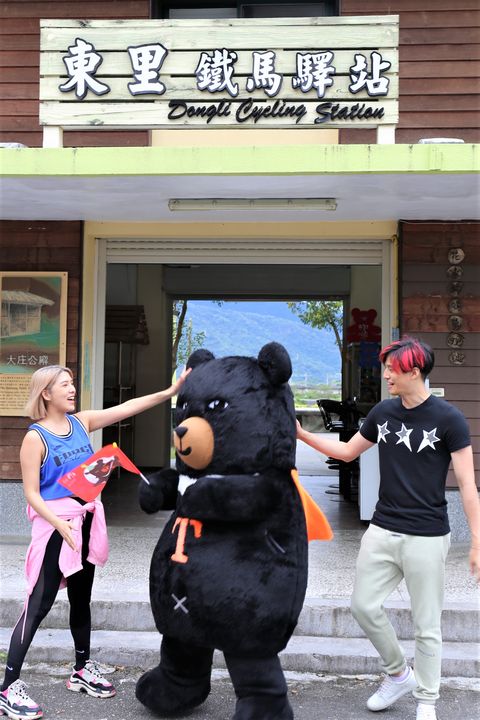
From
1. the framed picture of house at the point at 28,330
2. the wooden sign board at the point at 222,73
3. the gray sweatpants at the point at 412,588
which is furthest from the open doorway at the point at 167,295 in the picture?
the gray sweatpants at the point at 412,588

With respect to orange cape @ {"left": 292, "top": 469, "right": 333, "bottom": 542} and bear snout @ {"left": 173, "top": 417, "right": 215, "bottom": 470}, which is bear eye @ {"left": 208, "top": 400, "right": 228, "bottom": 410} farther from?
orange cape @ {"left": 292, "top": 469, "right": 333, "bottom": 542}

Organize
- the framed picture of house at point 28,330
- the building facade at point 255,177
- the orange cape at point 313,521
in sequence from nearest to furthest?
the orange cape at point 313,521, the building facade at point 255,177, the framed picture of house at point 28,330

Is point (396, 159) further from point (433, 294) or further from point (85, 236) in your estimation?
point (85, 236)

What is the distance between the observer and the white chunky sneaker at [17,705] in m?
3.48

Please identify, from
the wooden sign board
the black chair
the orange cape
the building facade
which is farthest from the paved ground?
the black chair

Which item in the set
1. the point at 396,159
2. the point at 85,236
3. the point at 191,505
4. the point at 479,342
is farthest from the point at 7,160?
the point at 479,342

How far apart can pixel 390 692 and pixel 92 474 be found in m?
1.76

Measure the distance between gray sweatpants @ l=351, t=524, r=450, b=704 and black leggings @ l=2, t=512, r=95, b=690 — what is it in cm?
132

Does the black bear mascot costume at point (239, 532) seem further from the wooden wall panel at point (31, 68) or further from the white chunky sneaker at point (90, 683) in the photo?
the wooden wall panel at point (31, 68)

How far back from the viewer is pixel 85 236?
688 cm

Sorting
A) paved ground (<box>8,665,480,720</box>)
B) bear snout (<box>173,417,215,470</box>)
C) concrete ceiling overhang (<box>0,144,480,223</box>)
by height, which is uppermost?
concrete ceiling overhang (<box>0,144,480,223</box>)

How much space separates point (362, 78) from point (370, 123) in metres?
0.34

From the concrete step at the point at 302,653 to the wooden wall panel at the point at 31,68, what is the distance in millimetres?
4580

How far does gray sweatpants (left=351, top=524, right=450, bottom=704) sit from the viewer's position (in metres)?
3.28
